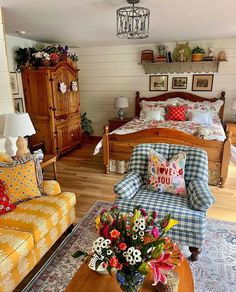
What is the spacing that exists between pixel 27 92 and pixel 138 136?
2399mm

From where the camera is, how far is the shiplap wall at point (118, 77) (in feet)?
16.3

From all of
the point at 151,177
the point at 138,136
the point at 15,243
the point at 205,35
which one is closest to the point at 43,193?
the point at 15,243

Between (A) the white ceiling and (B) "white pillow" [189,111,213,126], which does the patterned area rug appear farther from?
(A) the white ceiling

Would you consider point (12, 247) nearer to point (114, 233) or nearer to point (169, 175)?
point (114, 233)

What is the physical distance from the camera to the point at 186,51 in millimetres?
4984

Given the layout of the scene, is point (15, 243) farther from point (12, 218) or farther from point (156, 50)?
point (156, 50)

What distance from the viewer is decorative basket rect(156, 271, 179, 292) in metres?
1.21

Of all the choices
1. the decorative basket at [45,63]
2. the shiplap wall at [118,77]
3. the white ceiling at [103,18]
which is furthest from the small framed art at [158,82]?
the decorative basket at [45,63]

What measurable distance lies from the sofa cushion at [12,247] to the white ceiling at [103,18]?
2244mm

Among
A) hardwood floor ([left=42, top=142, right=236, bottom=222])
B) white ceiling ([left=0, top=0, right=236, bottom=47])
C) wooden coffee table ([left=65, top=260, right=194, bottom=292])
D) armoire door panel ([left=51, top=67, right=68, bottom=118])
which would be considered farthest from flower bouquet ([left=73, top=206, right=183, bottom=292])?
armoire door panel ([left=51, top=67, right=68, bottom=118])

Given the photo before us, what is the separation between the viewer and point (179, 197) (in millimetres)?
2281

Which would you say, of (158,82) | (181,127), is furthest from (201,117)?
(158,82)

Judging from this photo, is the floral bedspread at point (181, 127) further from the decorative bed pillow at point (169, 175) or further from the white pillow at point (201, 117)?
the decorative bed pillow at point (169, 175)

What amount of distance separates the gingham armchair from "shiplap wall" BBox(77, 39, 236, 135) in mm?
3210
